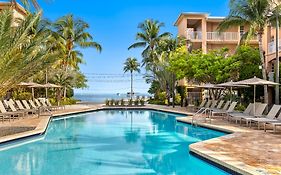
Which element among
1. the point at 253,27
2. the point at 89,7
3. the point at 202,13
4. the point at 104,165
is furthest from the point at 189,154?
the point at 89,7

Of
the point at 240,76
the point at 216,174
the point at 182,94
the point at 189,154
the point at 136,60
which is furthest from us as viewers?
the point at 136,60

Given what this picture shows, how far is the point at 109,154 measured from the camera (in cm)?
1022

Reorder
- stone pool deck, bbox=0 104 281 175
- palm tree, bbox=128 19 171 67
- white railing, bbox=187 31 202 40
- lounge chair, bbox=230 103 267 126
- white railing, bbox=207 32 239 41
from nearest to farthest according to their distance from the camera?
stone pool deck, bbox=0 104 281 175, lounge chair, bbox=230 103 267 126, white railing, bbox=207 32 239 41, white railing, bbox=187 31 202 40, palm tree, bbox=128 19 171 67

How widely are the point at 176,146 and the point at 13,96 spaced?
737 inches

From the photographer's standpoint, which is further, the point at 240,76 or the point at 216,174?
the point at 240,76

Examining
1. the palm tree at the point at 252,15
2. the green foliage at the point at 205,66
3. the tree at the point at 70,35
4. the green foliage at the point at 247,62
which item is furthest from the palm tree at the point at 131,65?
the palm tree at the point at 252,15

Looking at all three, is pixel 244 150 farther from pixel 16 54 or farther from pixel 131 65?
pixel 131 65

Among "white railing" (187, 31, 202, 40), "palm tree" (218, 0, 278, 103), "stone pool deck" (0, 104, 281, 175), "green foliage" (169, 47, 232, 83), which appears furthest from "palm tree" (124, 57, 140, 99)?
"stone pool deck" (0, 104, 281, 175)

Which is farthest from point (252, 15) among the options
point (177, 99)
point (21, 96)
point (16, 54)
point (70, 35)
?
point (70, 35)

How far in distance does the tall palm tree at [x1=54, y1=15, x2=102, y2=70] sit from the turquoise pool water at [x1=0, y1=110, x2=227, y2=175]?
1820cm

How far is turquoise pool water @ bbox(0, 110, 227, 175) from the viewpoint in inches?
326

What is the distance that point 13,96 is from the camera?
26.1 meters

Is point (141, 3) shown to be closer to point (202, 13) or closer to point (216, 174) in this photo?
point (202, 13)

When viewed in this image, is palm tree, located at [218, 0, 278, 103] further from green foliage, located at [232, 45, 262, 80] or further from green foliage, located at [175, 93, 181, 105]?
green foliage, located at [175, 93, 181, 105]
